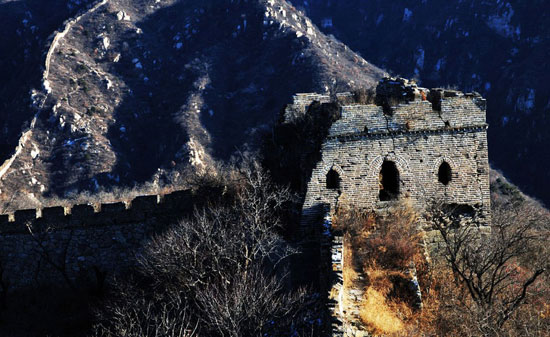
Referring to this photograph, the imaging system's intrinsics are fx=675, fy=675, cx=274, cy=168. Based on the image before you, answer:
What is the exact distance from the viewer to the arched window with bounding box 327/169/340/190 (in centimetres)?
1727

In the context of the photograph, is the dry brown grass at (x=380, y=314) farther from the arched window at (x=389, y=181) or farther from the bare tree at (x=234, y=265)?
the arched window at (x=389, y=181)

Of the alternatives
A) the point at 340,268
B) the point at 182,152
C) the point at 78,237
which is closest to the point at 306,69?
the point at 182,152

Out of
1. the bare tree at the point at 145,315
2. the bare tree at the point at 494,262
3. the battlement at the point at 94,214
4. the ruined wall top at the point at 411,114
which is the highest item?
the ruined wall top at the point at 411,114

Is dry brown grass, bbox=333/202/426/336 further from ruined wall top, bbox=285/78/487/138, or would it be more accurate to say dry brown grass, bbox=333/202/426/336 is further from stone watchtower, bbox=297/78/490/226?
ruined wall top, bbox=285/78/487/138

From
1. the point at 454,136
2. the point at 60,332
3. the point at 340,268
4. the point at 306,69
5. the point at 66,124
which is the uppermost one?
the point at 306,69

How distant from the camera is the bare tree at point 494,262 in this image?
13725 millimetres

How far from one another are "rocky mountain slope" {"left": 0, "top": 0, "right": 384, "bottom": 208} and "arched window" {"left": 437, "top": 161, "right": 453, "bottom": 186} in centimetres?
4512

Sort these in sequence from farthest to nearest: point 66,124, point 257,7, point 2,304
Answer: point 257,7
point 66,124
point 2,304

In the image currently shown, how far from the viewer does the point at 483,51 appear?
8162 cm

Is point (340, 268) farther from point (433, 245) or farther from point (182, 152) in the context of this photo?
point (182, 152)

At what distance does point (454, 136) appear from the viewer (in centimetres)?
1755

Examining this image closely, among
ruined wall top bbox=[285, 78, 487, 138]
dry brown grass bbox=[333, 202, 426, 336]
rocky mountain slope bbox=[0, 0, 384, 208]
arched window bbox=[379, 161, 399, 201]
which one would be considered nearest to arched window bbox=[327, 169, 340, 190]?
dry brown grass bbox=[333, 202, 426, 336]

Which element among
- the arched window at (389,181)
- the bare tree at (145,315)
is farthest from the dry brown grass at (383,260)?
the bare tree at (145,315)

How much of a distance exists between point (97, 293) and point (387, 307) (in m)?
11.1
